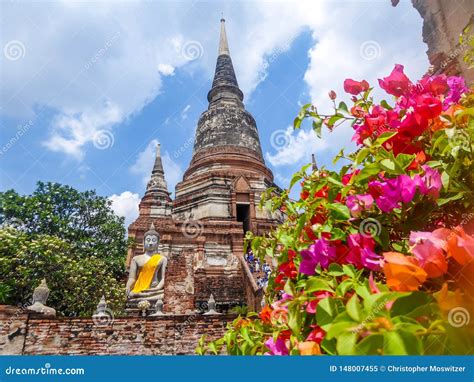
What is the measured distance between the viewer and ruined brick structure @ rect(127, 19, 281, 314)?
11320mm

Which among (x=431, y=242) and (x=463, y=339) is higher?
(x=431, y=242)

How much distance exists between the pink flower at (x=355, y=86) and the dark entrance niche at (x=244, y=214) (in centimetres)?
1635

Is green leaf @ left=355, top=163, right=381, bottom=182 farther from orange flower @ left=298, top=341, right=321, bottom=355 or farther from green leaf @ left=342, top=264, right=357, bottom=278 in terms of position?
orange flower @ left=298, top=341, right=321, bottom=355

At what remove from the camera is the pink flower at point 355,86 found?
1421 millimetres

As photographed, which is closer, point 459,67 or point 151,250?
point 459,67

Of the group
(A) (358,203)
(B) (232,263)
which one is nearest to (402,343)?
(A) (358,203)

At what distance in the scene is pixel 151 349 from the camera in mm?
6004

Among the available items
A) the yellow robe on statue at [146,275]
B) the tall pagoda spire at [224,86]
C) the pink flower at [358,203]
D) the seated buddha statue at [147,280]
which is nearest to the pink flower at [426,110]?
the pink flower at [358,203]

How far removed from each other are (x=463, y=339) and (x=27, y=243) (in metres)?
14.0

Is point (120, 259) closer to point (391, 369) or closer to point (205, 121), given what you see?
point (205, 121)

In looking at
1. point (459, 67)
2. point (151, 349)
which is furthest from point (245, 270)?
point (459, 67)

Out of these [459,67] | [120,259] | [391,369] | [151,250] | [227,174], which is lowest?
[391,369]

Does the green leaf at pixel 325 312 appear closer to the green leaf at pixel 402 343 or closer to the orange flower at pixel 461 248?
the green leaf at pixel 402 343

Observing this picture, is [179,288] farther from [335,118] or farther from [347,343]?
[347,343]
